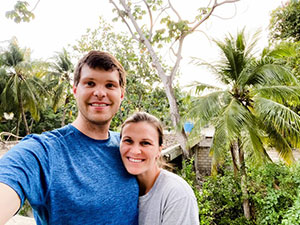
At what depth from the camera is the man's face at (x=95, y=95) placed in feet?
3.75

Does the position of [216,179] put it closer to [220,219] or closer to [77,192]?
[220,219]

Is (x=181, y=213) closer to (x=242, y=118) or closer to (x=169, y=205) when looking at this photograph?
(x=169, y=205)

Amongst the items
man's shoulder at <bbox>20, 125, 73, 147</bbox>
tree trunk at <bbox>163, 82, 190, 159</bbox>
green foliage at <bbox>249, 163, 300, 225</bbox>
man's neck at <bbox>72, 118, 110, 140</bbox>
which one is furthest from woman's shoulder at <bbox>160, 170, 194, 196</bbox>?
tree trunk at <bbox>163, 82, 190, 159</bbox>

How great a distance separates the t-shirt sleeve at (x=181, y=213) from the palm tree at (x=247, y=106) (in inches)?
144

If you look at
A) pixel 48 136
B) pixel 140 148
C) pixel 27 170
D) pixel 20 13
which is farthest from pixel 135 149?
pixel 20 13

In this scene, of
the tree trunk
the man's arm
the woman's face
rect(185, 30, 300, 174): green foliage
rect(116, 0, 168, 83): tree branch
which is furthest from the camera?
the tree trunk

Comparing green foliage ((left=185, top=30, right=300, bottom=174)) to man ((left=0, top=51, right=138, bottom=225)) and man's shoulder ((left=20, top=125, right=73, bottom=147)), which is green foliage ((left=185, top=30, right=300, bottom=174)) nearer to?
man ((left=0, top=51, right=138, bottom=225))

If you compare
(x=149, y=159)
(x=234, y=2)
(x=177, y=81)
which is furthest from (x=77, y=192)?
(x=177, y=81)

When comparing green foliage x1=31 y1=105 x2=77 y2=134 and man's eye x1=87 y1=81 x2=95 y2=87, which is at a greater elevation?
man's eye x1=87 y1=81 x2=95 y2=87

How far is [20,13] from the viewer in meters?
3.22

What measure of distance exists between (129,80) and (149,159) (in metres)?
6.39

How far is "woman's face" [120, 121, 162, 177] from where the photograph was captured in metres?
1.21

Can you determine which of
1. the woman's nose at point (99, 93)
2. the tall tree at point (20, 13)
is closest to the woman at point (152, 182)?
the woman's nose at point (99, 93)

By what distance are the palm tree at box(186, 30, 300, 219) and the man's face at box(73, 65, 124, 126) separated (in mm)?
3850
